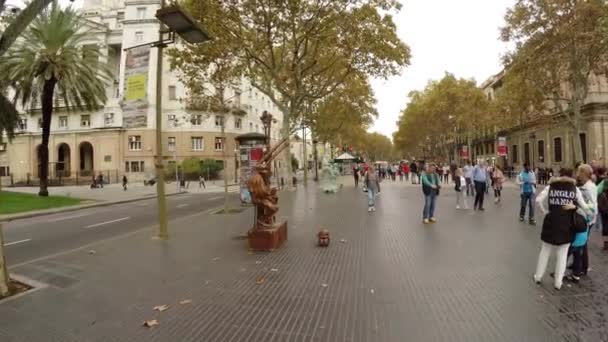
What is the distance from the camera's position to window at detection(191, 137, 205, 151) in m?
48.9

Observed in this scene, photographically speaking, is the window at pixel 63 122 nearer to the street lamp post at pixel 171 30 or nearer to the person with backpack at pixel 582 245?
the street lamp post at pixel 171 30

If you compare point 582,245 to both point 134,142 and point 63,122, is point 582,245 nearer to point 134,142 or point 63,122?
point 134,142

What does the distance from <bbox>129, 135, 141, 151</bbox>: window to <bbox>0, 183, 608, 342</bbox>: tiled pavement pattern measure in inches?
1708

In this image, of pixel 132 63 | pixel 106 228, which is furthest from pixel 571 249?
pixel 106 228

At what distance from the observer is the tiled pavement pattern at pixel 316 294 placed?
391 cm

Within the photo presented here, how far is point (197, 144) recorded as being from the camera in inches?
1933

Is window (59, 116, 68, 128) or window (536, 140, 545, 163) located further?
window (59, 116, 68, 128)

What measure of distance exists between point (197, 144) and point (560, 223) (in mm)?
46997

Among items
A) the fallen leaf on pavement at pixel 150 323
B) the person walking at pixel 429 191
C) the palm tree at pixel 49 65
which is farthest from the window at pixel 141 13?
the fallen leaf on pavement at pixel 150 323

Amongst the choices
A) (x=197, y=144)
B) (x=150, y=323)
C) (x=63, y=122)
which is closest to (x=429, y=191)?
(x=150, y=323)

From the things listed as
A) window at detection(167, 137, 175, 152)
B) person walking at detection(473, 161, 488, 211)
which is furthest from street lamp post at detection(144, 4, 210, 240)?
window at detection(167, 137, 175, 152)

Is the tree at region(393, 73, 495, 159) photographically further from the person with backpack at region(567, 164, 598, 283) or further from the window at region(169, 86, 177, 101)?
the person with backpack at region(567, 164, 598, 283)

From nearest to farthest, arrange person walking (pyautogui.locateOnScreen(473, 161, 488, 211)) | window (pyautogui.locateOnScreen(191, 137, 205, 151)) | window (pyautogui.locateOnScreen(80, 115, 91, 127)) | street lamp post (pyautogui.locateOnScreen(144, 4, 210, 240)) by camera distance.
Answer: street lamp post (pyautogui.locateOnScreen(144, 4, 210, 240)), person walking (pyautogui.locateOnScreen(473, 161, 488, 211)), window (pyautogui.locateOnScreen(191, 137, 205, 151)), window (pyautogui.locateOnScreen(80, 115, 91, 127))

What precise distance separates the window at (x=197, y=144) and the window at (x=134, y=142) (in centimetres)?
636
